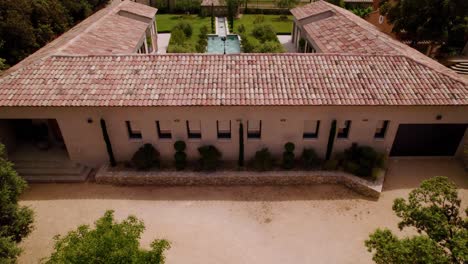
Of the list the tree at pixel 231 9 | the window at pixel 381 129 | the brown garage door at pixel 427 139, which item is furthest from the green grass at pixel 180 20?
the brown garage door at pixel 427 139

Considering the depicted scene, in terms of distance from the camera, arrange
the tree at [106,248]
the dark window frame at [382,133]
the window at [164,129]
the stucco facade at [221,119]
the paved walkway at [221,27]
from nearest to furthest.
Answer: the tree at [106,248] < the stucco facade at [221,119] < the window at [164,129] < the dark window frame at [382,133] < the paved walkway at [221,27]

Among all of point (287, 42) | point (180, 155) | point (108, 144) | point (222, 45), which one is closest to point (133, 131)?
point (108, 144)

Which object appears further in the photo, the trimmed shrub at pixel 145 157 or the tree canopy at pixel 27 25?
the tree canopy at pixel 27 25

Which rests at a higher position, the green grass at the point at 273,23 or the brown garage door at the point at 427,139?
the brown garage door at the point at 427,139

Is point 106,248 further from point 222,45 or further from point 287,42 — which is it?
point 287,42

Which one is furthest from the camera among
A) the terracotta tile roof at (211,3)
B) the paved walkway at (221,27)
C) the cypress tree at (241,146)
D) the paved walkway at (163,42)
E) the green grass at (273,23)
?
the terracotta tile roof at (211,3)

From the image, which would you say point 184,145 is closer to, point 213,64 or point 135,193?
point 135,193

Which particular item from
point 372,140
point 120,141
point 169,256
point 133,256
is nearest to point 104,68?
point 120,141

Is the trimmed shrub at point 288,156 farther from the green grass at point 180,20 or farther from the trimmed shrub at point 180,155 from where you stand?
the green grass at point 180,20
